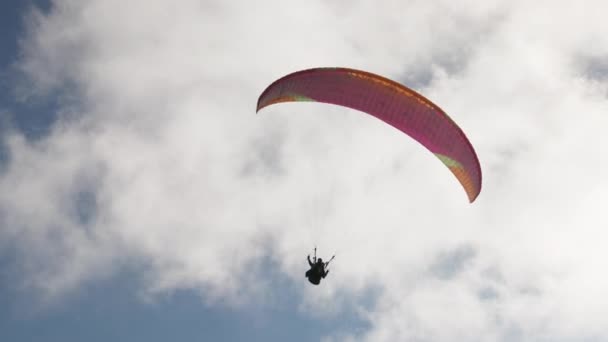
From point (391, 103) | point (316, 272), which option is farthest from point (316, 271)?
point (391, 103)

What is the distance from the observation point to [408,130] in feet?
82.9

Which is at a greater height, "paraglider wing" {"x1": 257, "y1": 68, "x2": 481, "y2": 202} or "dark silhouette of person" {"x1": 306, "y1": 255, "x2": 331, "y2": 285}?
"paraglider wing" {"x1": 257, "y1": 68, "x2": 481, "y2": 202}

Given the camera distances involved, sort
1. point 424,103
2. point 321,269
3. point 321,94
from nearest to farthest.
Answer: point 424,103, point 321,94, point 321,269

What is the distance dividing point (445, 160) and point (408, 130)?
183 centimetres

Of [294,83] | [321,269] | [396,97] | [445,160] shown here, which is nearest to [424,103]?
[396,97]

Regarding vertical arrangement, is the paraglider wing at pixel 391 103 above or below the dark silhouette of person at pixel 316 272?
above

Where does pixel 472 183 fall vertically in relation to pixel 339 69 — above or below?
below

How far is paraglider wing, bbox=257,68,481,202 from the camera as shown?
958 inches

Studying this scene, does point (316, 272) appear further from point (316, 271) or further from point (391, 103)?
point (391, 103)

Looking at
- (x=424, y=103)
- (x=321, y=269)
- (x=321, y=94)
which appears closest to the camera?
(x=424, y=103)

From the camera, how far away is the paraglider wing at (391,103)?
2433cm

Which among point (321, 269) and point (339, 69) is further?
point (321, 269)

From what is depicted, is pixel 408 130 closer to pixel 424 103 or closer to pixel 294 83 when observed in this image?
pixel 424 103

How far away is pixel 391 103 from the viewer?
2477 cm
